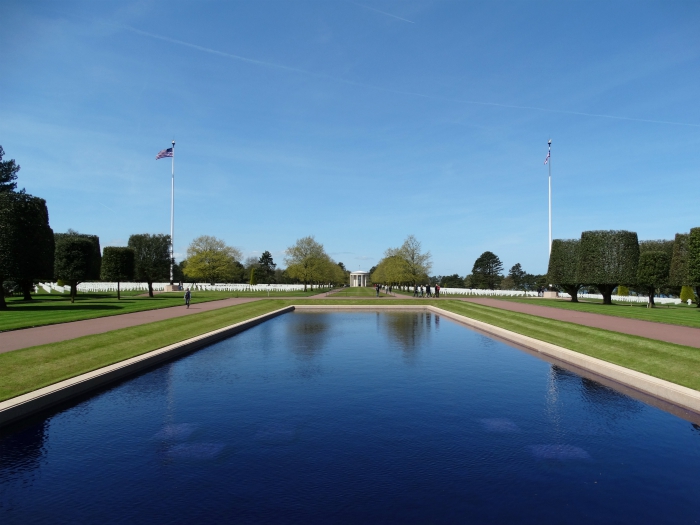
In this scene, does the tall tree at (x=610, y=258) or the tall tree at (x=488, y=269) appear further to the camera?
the tall tree at (x=488, y=269)

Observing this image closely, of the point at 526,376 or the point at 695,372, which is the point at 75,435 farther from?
the point at 695,372

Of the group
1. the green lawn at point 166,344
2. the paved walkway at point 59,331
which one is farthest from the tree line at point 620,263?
the paved walkway at point 59,331

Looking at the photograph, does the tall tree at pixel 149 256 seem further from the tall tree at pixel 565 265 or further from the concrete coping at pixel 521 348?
the tall tree at pixel 565 265

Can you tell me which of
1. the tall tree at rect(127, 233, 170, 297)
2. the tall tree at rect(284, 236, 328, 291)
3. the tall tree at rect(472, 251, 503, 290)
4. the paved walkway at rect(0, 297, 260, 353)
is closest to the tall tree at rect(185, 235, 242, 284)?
the tall tree at rect(284, 236, 328, 291)

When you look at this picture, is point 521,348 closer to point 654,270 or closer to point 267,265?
point 654,270

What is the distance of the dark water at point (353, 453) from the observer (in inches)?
243

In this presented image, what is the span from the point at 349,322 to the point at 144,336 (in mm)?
13036

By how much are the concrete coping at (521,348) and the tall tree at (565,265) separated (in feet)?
100

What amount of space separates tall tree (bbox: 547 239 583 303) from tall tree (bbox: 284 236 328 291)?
38875 mm

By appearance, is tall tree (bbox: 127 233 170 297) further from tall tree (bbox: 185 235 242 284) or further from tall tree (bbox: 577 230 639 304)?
tall tree (bbox: 577 230 639 304)

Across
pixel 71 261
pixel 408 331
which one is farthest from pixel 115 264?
pixel 408 331

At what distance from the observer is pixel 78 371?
42.0 feet

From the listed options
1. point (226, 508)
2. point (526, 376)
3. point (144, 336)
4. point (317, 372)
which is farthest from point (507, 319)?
Answer: point (226, 508)

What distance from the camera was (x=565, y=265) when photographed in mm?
48531
